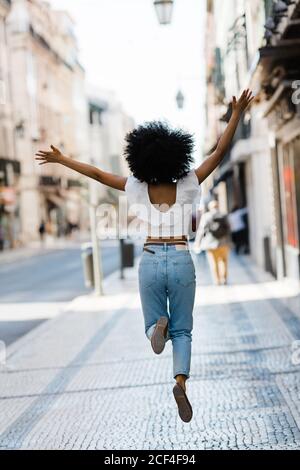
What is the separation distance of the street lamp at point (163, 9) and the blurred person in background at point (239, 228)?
18600 mm

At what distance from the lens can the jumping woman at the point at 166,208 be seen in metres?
5.36

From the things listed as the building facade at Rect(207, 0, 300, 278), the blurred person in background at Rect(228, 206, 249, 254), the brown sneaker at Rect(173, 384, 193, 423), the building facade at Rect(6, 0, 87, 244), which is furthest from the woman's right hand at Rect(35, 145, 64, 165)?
the building facade at Rect(6, 0, 87, 244)

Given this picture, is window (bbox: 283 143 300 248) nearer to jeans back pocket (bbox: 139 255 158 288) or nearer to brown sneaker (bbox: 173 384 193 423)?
jeans back pocket (bbox: 139 255 158 288)

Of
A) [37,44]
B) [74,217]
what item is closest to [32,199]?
[37,44]

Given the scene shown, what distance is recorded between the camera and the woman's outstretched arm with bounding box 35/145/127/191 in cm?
541

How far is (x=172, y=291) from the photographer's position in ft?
17.7

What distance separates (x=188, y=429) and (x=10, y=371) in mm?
3656

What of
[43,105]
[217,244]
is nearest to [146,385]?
[217,244]

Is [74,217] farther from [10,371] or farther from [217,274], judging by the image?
[10,371]

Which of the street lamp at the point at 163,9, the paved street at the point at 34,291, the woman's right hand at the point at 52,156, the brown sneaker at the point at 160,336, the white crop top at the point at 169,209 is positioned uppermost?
the street lamp at the point at 163,9

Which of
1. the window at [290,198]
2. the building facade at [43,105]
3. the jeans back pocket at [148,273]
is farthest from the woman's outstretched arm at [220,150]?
the building facade at [43,105]

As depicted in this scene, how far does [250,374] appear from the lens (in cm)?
843

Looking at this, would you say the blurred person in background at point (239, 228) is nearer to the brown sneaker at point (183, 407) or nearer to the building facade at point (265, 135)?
the building facade at point (265, 135)

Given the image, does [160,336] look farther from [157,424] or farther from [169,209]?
[157,424]
